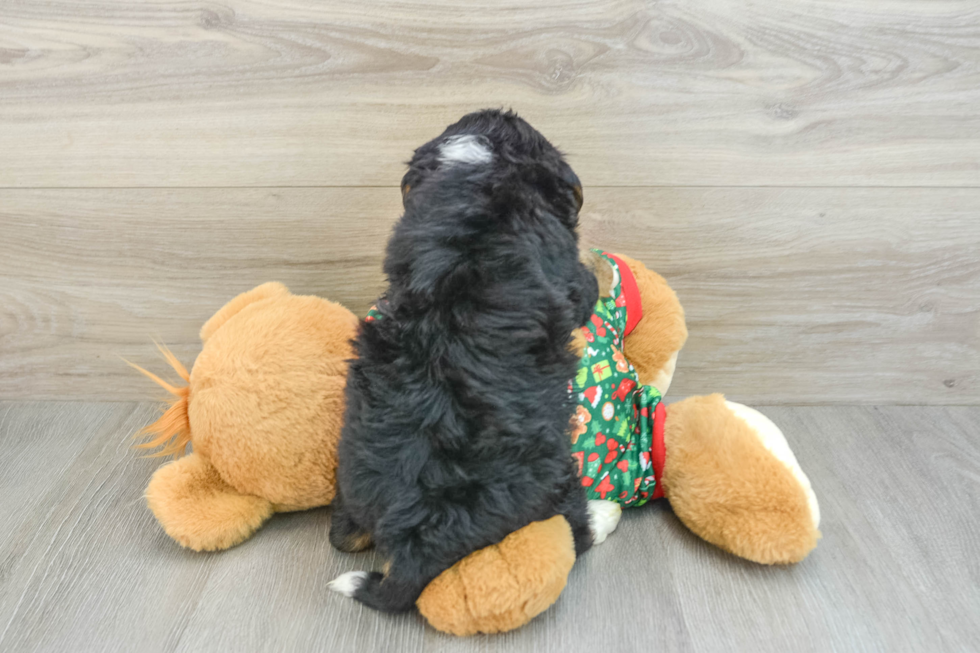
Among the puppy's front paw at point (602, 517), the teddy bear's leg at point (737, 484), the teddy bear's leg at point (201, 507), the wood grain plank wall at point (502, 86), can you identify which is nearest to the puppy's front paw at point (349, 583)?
the teddy bear's leg at point (201, 507)

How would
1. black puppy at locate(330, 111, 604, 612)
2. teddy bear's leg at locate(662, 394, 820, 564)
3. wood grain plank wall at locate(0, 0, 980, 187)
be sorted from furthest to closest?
wood grain plank wall at locate(0, 0, 980, 187) → teddy bear's leg at locate(662, 394, 820, 564) → black puppy at locate(330, 111, 604, 612)

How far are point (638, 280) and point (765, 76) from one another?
0.95ft

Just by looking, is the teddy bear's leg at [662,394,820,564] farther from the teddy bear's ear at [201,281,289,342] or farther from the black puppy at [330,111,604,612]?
the teddy bear's ear at [201,281,289,342]

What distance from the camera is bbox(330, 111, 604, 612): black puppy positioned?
1.77 feet

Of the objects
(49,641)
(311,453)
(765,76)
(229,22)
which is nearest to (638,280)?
(765,76)

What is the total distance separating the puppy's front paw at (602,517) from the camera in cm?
69

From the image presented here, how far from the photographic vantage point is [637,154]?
810 millimetres

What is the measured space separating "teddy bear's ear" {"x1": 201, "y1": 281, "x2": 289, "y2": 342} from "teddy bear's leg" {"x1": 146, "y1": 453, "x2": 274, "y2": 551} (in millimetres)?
161

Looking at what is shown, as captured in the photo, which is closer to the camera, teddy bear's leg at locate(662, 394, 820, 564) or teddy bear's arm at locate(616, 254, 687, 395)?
teddy bear's leg at locate(662, 394, 820, 564)

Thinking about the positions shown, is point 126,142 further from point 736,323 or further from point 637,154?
point 736,323

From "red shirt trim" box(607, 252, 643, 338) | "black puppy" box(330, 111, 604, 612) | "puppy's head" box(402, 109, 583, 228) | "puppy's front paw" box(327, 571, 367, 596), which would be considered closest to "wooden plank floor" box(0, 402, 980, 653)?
"puppy's front paw" box(327, 571, 367, 596)

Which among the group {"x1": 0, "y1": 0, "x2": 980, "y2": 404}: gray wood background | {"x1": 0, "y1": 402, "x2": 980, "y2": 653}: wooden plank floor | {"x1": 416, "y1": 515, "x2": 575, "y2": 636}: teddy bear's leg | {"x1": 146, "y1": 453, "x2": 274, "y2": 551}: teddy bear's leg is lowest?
{"x1": 0, "y1": 402, "x2": 980, "y2": 653}: wooden plank floor

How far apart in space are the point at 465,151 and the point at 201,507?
0.48 metres

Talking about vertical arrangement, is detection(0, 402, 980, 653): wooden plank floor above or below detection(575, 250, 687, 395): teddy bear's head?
below
